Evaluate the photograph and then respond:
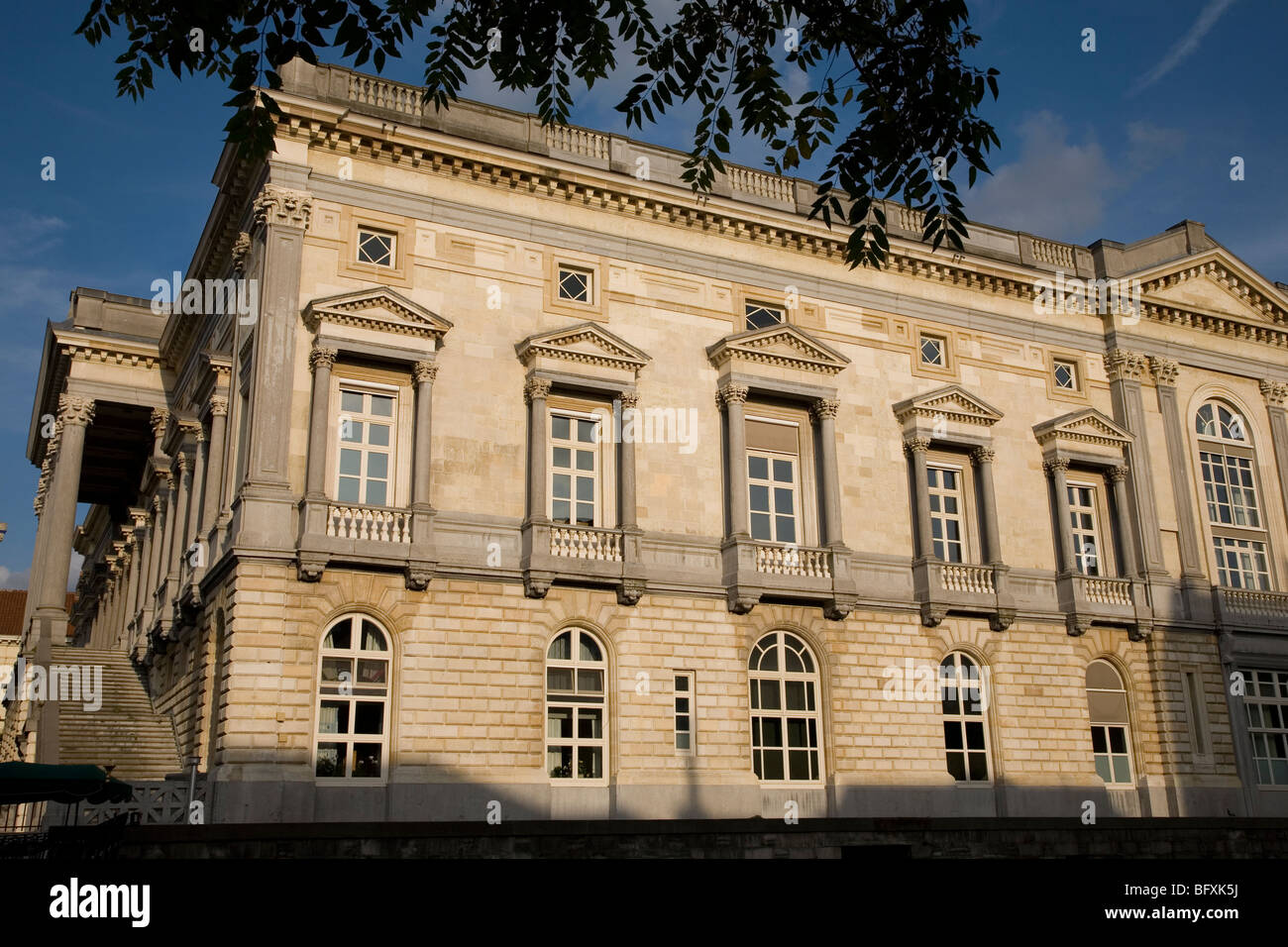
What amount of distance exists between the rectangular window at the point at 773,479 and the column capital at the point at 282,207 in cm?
1160

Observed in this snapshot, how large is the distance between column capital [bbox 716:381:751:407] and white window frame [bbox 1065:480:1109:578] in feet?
34.5

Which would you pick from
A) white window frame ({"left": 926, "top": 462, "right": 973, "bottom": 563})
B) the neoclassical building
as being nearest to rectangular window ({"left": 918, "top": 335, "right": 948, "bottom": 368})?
the neoclassical building

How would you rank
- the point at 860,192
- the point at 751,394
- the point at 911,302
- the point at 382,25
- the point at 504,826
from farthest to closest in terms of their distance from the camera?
the point at 911,302 → the point at 751,394 → the point at 504,826 → the point at 860,192 → the point at 382,25

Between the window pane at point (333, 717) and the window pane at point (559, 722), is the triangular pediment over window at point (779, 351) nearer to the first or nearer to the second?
the window pane at point (559, 722)

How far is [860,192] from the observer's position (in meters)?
11.0

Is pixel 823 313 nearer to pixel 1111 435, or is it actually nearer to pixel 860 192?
pixel 1111 435

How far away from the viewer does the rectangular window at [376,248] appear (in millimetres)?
26266

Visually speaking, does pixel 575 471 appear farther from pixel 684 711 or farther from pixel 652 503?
pixel 684 711

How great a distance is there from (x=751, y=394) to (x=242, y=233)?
41.5ft

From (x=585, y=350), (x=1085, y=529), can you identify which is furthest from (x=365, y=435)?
(x=1085, y=529)

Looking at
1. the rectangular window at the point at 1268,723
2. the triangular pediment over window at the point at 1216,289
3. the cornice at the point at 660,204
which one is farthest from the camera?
the triangular pediment over window at the point at 1216,289

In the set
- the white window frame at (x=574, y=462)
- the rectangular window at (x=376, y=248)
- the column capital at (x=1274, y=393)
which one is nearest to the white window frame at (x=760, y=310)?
the white window frame at (x=574, y=462)
